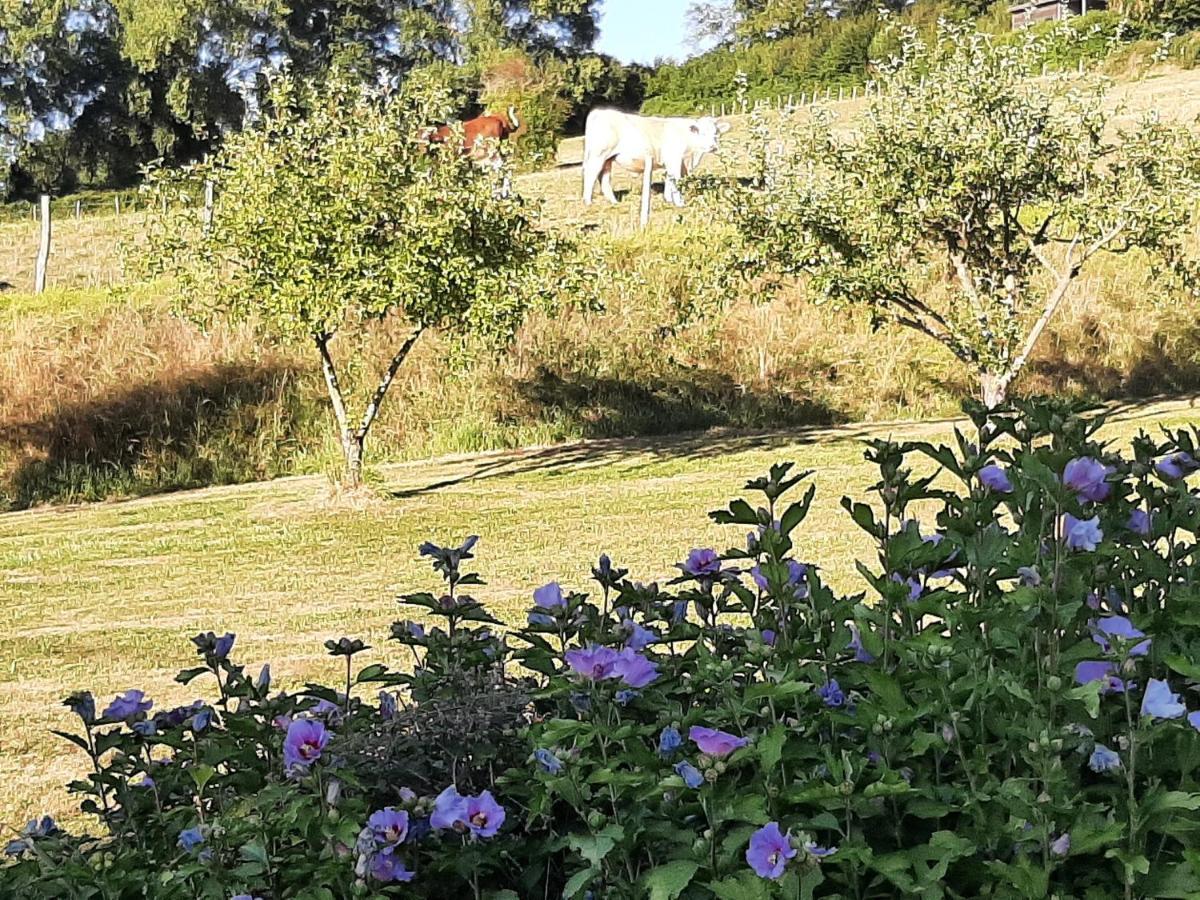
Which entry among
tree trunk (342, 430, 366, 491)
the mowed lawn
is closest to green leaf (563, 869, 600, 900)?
the mowed lawn

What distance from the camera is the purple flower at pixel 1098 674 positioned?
54.1 inches

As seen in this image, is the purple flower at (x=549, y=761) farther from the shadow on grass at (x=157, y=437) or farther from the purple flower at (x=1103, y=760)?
the shadow on grass at (x=157, y=437)

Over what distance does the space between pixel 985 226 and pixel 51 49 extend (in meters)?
35.5

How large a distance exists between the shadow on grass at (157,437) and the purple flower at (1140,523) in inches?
425

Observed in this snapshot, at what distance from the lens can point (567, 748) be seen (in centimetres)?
140

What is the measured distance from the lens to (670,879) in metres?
1.22

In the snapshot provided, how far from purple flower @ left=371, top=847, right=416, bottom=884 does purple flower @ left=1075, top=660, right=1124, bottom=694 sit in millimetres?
690

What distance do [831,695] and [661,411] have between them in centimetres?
1215

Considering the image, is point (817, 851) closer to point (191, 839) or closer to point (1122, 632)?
point (1122, 632)

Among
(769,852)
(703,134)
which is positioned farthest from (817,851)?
(703,134)

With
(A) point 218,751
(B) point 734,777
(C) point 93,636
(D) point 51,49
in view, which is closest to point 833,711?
(B) point 734,777

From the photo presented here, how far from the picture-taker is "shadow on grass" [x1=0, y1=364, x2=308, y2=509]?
11.5 meters

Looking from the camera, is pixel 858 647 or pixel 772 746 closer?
pixel 772 746

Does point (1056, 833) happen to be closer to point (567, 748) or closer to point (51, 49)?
point (567, 748)
